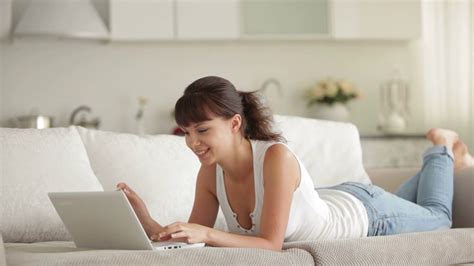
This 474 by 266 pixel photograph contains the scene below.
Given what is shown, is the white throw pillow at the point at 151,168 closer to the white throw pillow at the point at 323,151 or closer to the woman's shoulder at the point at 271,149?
the white throw pillow at the point at 323,151

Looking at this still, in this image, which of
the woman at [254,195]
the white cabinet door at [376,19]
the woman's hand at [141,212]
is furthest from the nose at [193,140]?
the white cabinet door at [376,19]

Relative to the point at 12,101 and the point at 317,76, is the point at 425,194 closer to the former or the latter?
the point at 317,76

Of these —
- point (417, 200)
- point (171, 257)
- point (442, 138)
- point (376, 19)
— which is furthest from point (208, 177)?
point (376, 19)

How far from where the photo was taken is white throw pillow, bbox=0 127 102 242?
9.11 ft

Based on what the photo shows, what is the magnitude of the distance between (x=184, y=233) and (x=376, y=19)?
447cm

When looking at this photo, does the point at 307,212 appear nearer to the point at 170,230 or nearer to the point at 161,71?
the point at 170,230

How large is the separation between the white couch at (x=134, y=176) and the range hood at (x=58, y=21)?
277 cm

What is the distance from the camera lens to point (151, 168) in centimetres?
305

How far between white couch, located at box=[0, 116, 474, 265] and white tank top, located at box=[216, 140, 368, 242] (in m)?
0.19

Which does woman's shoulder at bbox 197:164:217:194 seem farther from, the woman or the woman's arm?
the woman's arm

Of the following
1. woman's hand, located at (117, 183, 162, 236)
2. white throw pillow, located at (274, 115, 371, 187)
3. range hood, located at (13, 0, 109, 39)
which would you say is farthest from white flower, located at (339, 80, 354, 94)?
woman's hand, located at (117, 183, 162, 236)

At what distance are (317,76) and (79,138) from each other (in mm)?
3566

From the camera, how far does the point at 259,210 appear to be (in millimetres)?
2504

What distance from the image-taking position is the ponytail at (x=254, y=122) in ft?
8.33
